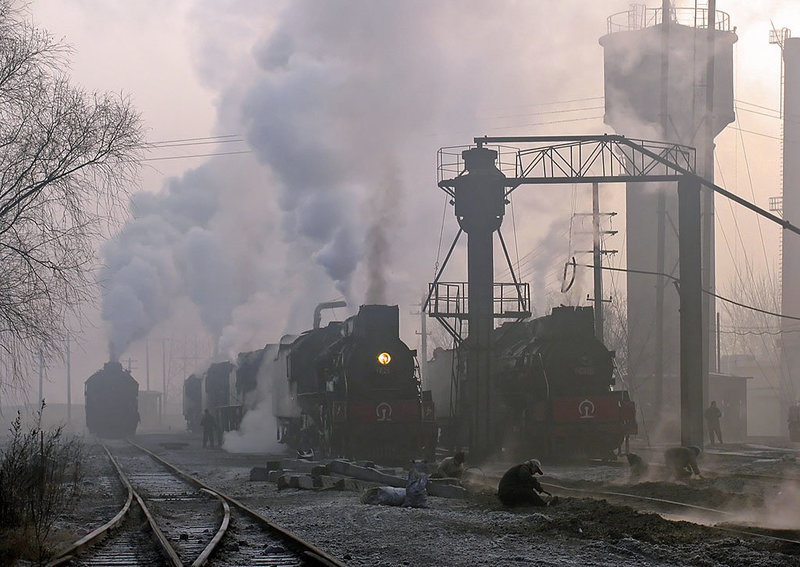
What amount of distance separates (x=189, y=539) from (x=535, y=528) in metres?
4.40

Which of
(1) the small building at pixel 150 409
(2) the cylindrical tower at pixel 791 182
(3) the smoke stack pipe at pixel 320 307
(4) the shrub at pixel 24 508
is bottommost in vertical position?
(1) the small building at pixel 150 409

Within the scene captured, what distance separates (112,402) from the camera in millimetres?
58062

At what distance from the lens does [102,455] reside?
39.4 metres

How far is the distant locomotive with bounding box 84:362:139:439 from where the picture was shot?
56.4 metres

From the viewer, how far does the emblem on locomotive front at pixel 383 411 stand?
28.8 metres

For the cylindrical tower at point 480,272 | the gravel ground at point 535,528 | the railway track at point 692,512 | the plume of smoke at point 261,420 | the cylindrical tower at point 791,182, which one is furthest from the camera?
the cylindrical tower at point 791,182

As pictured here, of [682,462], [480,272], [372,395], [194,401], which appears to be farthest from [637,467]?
[194,401]

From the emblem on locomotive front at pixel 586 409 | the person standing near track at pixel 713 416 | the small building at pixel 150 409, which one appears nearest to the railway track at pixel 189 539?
the emblem on locomotive front at pixel 586 409

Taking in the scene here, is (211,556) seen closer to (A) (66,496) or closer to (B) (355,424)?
(A) (66,496)

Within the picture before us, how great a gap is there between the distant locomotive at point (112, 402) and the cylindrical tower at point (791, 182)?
131 ft

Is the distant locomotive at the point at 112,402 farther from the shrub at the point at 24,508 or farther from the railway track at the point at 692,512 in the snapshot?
the shrub at the point at 24,508

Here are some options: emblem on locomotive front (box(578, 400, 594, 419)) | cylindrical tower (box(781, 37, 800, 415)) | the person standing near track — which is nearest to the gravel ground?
emblem on locomotive front (box(578, 400, 594, 419))

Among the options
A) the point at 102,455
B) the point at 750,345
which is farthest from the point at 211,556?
the point at 750,345

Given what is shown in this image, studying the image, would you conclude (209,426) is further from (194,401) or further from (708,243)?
(708,243)
